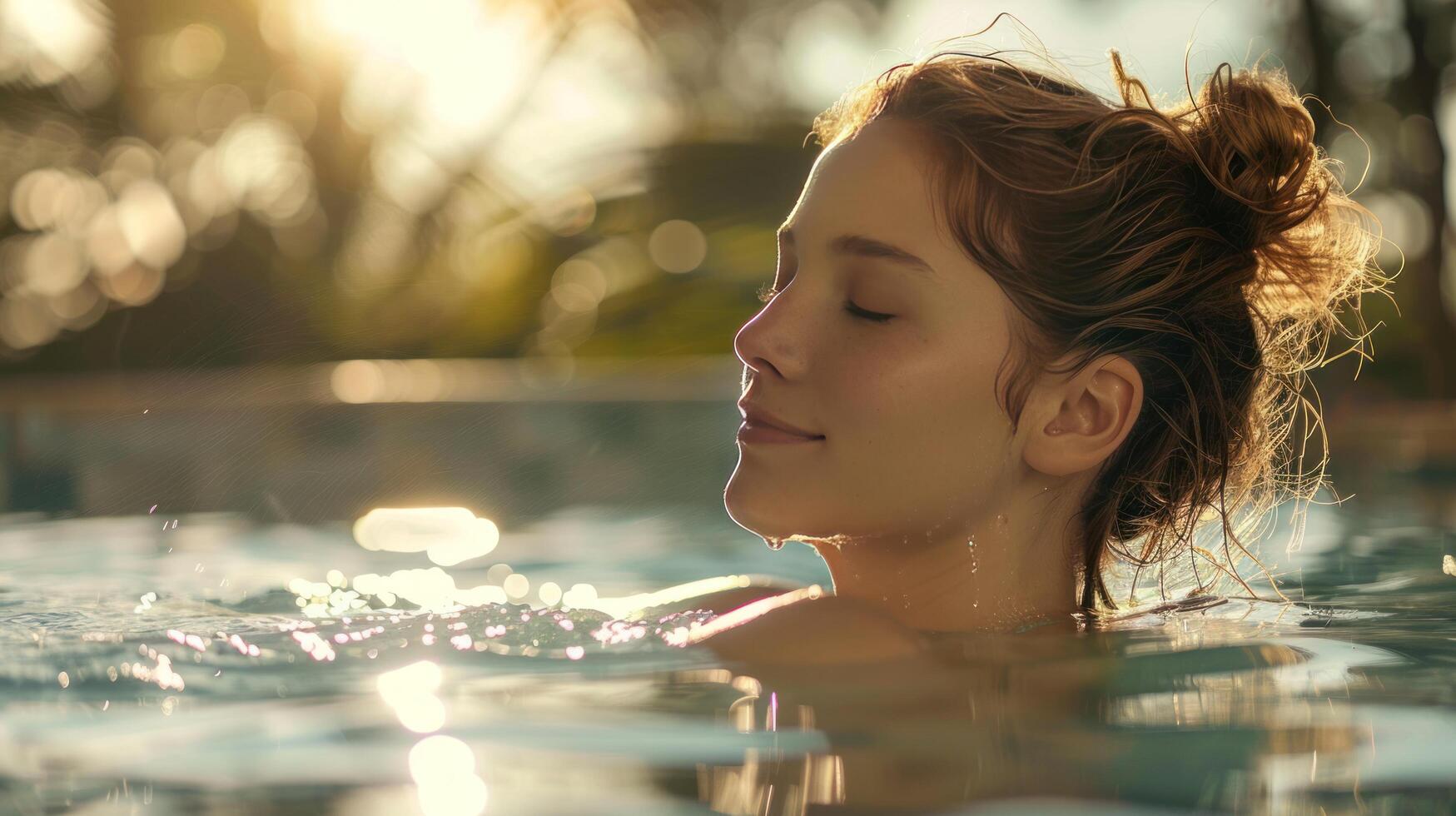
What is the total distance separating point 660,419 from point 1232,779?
3.08 metres

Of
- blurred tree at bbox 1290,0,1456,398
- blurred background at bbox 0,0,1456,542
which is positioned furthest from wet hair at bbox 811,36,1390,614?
blurred tree at bbox 1290,0,1456,398

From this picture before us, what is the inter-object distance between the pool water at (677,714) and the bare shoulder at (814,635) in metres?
0.04

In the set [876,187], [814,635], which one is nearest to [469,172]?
[876,187]

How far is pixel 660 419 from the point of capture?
13.2 ft

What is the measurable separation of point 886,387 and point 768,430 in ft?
0.47

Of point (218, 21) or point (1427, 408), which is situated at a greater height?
point (218, 21)

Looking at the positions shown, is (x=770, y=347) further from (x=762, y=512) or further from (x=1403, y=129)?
(x=1403, y=129)

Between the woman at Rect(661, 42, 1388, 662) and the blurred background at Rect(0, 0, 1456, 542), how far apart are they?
2.91 m

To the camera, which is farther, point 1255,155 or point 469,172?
point 469,172

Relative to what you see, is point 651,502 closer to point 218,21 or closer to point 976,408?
point 976,408

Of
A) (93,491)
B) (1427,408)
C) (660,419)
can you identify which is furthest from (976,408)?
(1427,408)

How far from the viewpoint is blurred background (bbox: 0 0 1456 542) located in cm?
588

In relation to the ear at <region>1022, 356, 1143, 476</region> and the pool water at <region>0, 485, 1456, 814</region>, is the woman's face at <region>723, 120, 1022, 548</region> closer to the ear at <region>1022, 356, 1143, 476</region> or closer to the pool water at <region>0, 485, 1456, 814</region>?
the ear at <region>1022, 356, 1143, 476</region>

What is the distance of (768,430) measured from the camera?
5.27ft
